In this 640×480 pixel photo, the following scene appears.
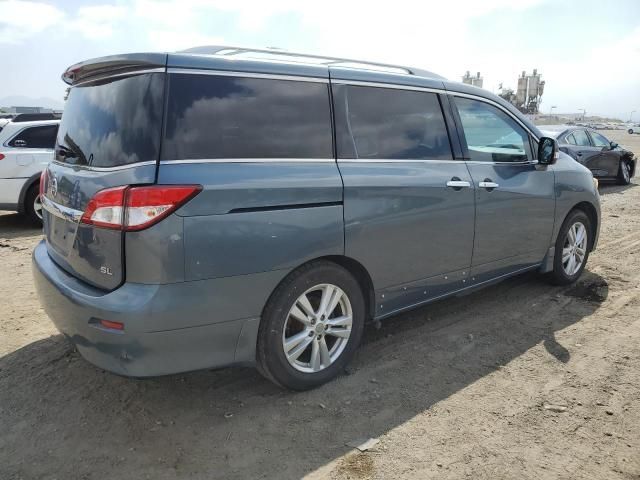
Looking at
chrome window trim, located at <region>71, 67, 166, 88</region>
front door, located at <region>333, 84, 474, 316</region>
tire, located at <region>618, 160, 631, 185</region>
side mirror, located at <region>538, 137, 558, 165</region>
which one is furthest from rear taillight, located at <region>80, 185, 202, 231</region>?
tire, located at <region>618, 160, 631, 185</region>

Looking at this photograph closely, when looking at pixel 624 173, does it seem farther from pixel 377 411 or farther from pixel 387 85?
pixel 377 411

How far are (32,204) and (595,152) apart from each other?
40.3ft

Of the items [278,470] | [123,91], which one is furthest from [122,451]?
[123,91]

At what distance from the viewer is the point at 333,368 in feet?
10.9

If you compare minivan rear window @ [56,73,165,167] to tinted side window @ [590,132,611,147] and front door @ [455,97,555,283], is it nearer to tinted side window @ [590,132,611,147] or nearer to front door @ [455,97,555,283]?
front door @ [455,97,555,283]

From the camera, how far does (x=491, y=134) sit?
14.1 feet

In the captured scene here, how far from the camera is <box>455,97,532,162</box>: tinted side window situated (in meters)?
4.04

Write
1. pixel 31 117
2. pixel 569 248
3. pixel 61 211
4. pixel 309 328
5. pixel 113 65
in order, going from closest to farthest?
pixel 113 65
pixel 61 211
pixel 309 328
pixel 569 248
pixel 31 117

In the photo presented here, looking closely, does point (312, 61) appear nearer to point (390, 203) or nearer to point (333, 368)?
point (390, 203)

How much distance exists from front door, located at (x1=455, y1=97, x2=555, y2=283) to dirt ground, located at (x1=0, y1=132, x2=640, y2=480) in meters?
0.56

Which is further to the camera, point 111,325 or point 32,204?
point 32,204

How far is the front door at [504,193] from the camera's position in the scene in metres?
4.02

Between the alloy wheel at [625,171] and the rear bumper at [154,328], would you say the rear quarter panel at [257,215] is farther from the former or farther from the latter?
the alloy wheel at [625,171]

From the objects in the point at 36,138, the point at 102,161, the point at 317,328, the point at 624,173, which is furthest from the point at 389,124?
the point at 624,173
